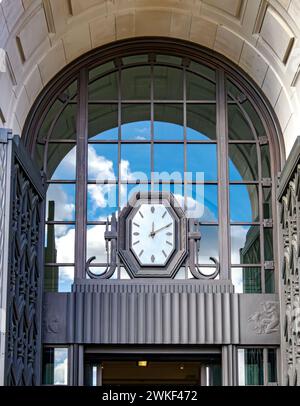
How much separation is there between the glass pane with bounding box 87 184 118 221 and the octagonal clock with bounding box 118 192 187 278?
19cm

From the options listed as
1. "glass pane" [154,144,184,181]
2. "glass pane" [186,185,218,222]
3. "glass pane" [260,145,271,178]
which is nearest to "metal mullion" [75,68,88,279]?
"glass pane" [154,144,184,181]

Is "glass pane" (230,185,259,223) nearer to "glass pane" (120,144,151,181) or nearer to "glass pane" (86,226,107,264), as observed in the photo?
"glass pane" (120,144,151,181)

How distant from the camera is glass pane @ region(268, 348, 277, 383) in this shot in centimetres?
1155

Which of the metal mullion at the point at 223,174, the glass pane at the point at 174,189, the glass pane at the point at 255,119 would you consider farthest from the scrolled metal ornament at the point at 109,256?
the glass pane at the point at 255,119

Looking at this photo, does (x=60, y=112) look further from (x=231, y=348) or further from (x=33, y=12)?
(x=231, y=348)

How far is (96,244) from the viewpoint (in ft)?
39.9

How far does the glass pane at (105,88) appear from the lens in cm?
1270

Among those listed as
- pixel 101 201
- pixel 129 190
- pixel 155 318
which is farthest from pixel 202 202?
pixel 155 318

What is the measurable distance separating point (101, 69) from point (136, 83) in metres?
0.51

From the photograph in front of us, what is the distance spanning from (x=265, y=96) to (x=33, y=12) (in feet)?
10.8

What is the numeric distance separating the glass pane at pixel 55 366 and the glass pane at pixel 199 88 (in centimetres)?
374

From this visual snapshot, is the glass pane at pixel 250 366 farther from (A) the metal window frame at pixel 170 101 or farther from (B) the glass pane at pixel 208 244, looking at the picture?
(B) the glass pane at pixel 208 244

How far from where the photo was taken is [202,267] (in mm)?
12062

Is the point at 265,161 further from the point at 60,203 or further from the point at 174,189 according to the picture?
the point at 60,203
